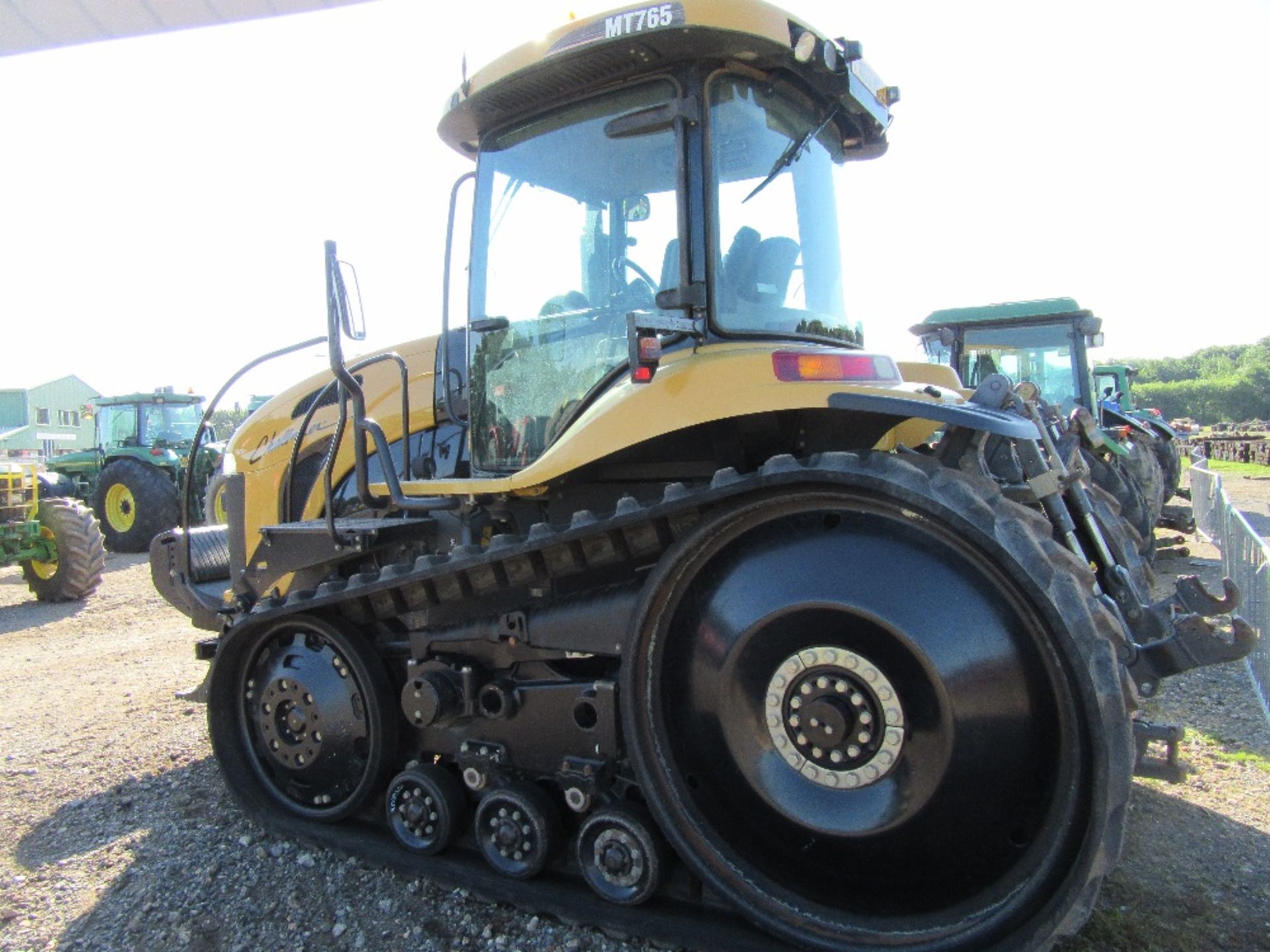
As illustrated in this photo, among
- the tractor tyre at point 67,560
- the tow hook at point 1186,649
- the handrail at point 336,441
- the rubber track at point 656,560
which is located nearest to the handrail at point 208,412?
the handrail at point 336,441

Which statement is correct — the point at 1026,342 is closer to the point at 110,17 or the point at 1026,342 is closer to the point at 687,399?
the point at 687,399

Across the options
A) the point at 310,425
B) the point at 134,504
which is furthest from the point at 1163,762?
the point at 134,504

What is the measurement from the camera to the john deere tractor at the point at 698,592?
2438 millimetres

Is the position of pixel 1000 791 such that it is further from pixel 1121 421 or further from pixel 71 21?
pixel 1121 421

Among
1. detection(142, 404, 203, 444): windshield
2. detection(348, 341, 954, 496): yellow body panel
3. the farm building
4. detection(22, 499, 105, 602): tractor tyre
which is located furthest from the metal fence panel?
the farm building

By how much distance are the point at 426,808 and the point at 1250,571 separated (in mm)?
5675

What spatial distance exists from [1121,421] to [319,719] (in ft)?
35.8

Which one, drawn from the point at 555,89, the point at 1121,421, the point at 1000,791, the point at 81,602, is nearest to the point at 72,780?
the point at 555,89

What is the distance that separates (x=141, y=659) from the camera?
275 inches

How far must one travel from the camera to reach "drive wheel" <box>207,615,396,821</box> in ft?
11.5

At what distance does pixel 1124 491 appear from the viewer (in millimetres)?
8367

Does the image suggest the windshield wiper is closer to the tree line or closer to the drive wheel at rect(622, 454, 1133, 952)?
the drive wheel at rect(622, 454, 1133, 952)

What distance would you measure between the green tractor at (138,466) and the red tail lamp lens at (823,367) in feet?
39.1

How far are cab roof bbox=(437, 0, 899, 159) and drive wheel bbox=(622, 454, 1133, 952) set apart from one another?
1432 millimetres
